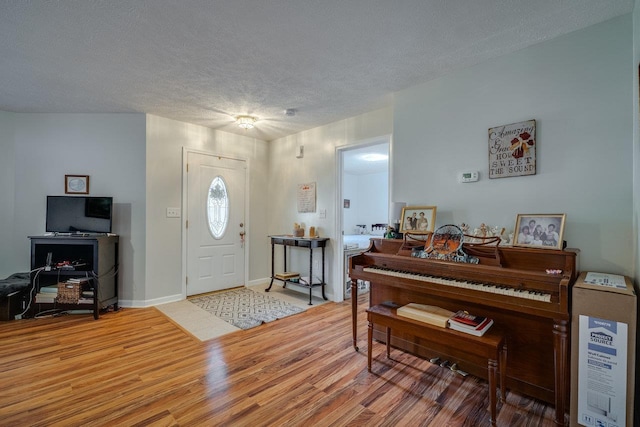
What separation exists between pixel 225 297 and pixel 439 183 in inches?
127

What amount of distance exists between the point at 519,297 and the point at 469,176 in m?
1.12

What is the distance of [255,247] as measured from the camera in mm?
4836

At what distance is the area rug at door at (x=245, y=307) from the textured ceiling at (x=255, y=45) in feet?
8.12

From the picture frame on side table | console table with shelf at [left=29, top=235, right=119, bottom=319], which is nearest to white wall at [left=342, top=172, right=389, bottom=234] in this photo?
console table with shelf at [left=29, top=235, right=119, bottom=319]

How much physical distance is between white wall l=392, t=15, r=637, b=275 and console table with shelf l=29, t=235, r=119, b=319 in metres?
3.68

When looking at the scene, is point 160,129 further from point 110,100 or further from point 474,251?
point 474,251

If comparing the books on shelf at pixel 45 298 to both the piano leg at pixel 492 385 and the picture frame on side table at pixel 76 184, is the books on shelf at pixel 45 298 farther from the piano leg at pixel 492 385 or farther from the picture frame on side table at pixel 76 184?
the piano leg at pixel 492 385

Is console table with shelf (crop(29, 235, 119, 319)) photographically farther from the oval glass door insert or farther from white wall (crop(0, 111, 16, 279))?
the oval glass door insert

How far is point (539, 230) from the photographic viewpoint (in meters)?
2.01

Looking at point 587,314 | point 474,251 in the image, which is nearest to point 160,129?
point 474,251

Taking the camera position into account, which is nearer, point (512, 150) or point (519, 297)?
point (519, 297)

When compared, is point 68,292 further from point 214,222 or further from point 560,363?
point 560,363

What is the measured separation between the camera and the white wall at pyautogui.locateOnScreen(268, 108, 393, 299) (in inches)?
146

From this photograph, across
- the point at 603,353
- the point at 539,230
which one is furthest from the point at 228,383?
the point at 539,230
